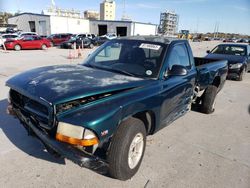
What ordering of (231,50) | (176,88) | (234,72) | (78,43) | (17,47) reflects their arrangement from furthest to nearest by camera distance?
(78,43) < (17,47) < (231,50) < (234,72) < (176,88)

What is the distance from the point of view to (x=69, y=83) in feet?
9.51

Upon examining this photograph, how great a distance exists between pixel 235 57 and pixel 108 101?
985 centimetres

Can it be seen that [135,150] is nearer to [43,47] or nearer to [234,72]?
[234,72]

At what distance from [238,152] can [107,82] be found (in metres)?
2.65

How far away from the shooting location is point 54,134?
2.48 m

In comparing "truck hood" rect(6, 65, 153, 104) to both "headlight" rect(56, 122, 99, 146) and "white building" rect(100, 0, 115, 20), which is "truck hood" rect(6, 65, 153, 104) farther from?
"white building" rect(100, 0, 115, 20)

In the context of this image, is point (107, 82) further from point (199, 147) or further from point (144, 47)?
point (199, 147)

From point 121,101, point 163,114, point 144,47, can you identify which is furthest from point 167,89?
point 121,101

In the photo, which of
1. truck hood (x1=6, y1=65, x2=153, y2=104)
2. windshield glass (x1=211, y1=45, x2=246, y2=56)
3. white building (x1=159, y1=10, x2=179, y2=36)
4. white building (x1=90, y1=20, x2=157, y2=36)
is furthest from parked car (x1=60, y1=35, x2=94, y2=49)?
white building (x1=159, y1=10, x2=179, y2=36)

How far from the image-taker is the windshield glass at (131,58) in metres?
3.53

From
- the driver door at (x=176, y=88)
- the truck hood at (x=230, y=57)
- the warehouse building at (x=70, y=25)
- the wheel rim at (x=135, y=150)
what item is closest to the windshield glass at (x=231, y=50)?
the truck hood at (x=230, y=57)

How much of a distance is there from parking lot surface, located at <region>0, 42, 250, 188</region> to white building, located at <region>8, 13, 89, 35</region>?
141 ft

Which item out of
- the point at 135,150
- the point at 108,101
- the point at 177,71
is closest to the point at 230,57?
the point at 177,71

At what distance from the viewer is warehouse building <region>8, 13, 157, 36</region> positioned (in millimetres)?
44000
